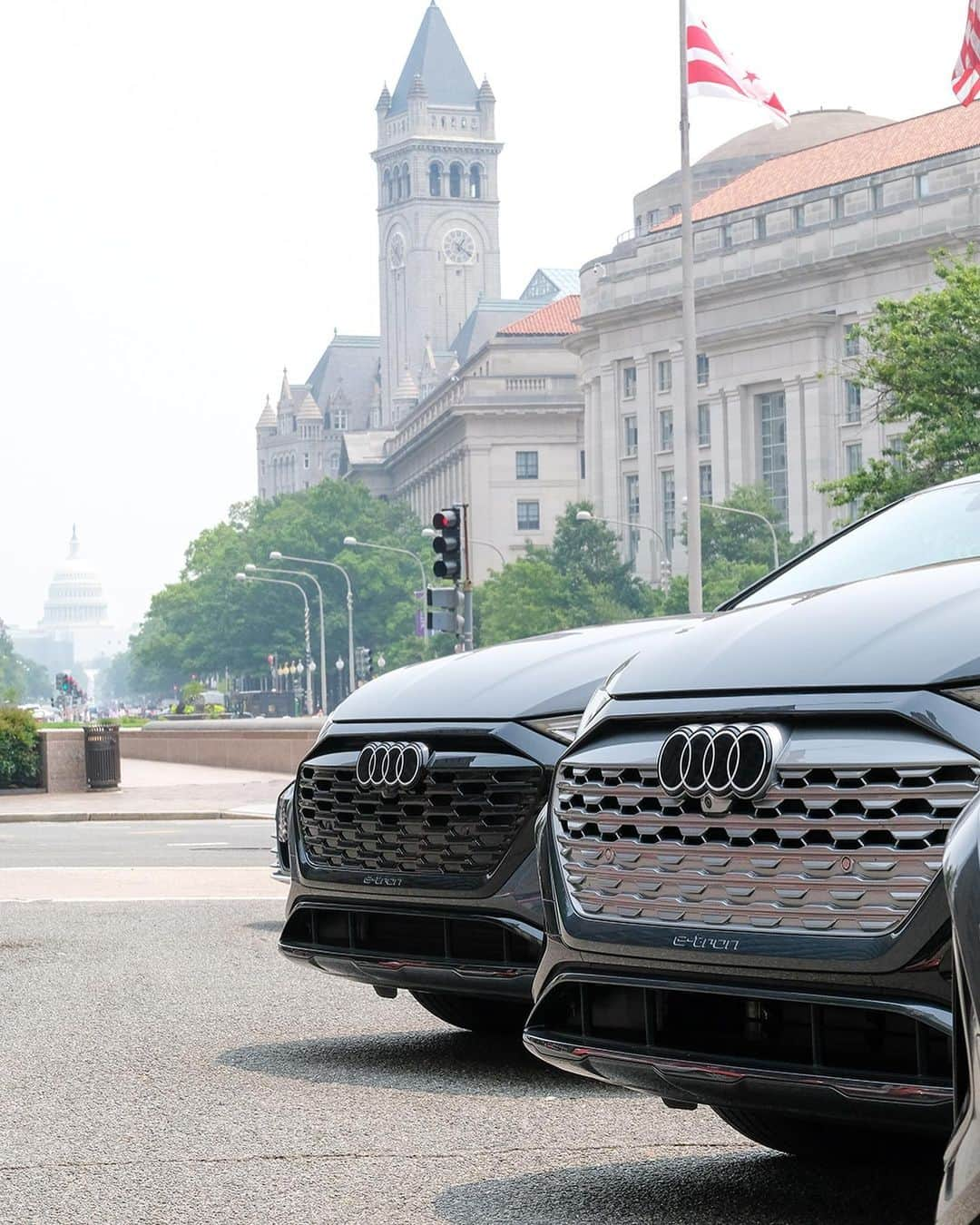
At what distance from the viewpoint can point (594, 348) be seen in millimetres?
104812

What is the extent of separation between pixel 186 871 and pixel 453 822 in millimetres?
10542

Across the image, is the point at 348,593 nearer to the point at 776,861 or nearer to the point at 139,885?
the point at 139,885

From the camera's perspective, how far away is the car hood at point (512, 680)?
594cm

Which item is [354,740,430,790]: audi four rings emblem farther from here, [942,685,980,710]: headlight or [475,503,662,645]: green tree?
[475,503,662,645]: green tree

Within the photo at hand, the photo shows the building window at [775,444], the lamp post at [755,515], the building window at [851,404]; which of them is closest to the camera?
the lamp post at [755,515]

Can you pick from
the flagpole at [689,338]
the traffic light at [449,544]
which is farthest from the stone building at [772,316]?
the traffic light at [449,544]

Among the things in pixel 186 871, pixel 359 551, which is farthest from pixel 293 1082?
pixel 359 551

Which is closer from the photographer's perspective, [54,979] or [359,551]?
[54,979]

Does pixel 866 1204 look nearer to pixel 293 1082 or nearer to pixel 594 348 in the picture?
pixel 293 1082

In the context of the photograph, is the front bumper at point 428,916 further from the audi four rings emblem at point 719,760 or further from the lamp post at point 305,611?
the lamp post at point 305,611

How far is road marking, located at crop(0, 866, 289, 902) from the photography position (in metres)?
13.5

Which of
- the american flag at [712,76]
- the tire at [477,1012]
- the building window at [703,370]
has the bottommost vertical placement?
the tire at [477,1012]

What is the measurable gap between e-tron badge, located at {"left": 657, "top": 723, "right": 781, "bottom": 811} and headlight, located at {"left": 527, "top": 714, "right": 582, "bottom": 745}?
5.87 feet

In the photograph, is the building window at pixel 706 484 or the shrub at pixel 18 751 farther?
the building window at pixel 706 484
